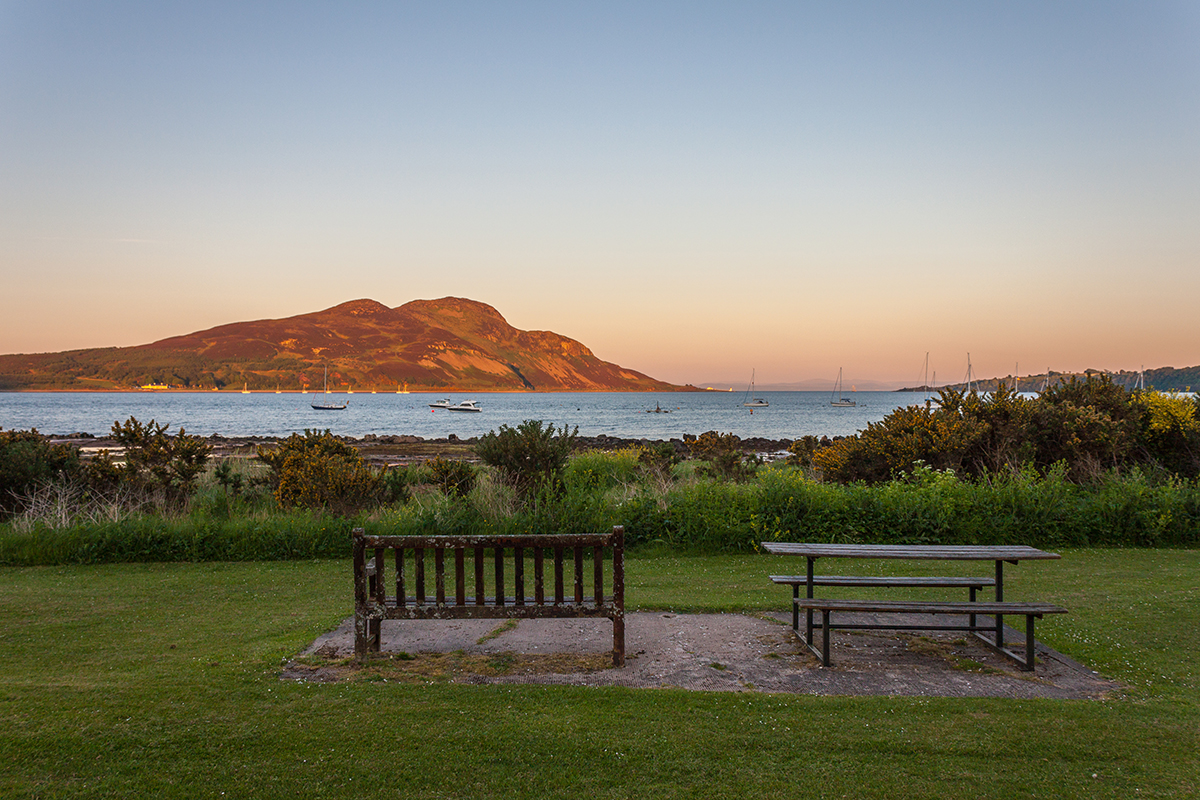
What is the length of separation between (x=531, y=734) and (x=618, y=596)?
1438 mm

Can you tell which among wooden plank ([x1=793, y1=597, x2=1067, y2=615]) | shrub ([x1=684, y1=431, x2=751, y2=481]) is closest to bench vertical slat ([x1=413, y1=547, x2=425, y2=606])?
wooden plank ([x1=793, y1=597, x2=1067, y2=615])

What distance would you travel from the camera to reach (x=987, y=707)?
464cm

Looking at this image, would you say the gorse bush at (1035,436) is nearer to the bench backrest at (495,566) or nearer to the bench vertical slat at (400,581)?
the bench backrest at (495,566)

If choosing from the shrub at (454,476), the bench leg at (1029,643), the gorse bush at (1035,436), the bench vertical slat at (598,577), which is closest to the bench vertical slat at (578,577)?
the bench vertical slat at (598,577)

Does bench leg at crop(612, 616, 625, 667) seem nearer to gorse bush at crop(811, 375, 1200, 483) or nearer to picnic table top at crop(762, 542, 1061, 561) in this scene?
picnic table top at crop(762, 542, 1061, 561)

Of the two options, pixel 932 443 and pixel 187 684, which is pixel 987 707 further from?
pixel 932 443

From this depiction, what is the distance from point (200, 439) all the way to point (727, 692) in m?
13.4

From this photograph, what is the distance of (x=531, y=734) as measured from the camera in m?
4.19

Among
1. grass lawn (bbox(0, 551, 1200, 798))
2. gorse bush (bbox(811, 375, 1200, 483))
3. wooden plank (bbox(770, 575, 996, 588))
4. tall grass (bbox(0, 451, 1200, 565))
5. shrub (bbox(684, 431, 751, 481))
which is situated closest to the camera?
grass lawn (bbox(0, 551, 1200, 798))

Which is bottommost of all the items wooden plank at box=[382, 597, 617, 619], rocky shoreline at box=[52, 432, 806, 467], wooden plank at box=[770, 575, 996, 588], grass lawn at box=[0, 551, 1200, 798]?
rocky shoreline at box=[52, 432, 806, 467]

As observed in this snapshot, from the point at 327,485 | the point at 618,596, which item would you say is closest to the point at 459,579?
the point at 618,596

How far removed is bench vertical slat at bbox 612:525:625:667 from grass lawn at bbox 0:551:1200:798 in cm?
67

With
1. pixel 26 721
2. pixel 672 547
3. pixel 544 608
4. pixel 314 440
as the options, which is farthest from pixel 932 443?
pixel 26 721

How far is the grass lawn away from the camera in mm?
3637
